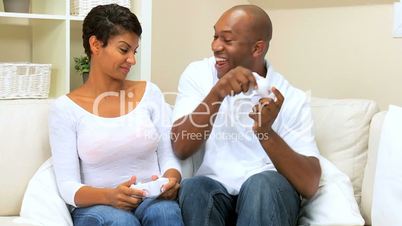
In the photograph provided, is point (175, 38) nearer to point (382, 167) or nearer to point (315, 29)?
point (315, 29)

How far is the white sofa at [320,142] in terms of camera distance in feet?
5.98

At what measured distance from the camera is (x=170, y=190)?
1.73 metres

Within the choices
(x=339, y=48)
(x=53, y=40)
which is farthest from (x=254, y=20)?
(x=53, y=40)

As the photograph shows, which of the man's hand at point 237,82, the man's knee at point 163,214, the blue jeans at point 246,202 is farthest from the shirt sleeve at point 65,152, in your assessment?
the man's hand at point 237,82

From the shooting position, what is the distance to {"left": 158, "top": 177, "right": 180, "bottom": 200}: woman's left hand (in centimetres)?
171

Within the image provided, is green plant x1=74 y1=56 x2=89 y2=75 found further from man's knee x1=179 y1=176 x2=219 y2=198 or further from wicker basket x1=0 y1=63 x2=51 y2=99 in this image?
man's knee x1=179 y1=176 x2=219 y2=198

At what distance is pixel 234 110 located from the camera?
1932 mm

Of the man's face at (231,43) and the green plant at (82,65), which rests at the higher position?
the man's face at (231,43)

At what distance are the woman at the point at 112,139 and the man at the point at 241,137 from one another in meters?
0.08

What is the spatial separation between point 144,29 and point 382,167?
1099 millimetres

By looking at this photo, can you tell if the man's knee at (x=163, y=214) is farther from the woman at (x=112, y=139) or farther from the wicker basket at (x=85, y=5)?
the wicker basket at (x=85, y=5)

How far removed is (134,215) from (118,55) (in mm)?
506

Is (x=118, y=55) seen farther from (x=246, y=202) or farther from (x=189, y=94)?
(x=246, y=202)

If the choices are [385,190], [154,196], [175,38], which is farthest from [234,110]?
[175,38]
